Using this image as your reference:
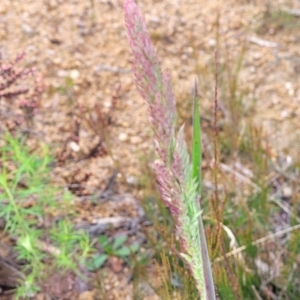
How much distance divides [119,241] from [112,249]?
0.04 metres

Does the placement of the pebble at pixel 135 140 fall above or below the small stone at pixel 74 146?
below

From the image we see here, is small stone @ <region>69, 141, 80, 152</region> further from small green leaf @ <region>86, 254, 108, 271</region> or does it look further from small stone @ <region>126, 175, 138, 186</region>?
small green leaf @ <region>86, 254, 108, 271</region>

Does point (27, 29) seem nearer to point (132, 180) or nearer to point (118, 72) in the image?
point (118, 72)

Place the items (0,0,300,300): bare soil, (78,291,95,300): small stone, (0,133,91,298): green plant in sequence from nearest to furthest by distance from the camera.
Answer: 1. (0,133,91,298): green plant
2. (78,291,95,300): small stone
3. (0,0,300,300): bare soil

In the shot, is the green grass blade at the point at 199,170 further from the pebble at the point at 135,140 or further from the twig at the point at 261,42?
the twig at the point at 261,42

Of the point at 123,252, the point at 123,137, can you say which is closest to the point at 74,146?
the point at 123,137

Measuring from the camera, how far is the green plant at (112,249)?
71.7 inches

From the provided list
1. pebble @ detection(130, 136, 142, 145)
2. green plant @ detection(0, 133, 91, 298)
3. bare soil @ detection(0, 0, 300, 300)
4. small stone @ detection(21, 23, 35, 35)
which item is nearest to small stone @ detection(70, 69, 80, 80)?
bare soil @ detection(0, 0, 300, 300)

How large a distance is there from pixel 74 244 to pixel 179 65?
108cm

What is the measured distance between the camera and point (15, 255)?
5.67 ft

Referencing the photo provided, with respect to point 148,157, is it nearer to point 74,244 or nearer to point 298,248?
point 74,244

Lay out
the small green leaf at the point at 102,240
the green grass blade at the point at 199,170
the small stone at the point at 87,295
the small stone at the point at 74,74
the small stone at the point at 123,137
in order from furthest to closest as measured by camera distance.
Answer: the small stone at the point at 74,74 → the small stone at the point at 123,137 → the small green leaf at the point at 102,240 → the small stone at the point at 87,295 → the green grass blade at the point at 199,170

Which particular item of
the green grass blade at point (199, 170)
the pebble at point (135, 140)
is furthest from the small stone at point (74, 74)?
the green grass blade at point (199, 170)

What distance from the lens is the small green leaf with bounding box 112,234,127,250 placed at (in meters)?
1.86
